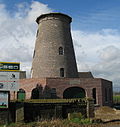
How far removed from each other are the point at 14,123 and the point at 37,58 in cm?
2023

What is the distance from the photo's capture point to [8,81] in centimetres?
1445

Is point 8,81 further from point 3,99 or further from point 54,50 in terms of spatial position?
point 54,50

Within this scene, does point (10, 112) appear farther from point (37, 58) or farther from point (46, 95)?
point (37, 58)

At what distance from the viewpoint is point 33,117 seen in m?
14.7

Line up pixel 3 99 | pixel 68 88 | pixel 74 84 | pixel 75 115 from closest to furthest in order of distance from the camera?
pixel 3 99, pixel 75 115, pixel 74 84, pixel 68 88

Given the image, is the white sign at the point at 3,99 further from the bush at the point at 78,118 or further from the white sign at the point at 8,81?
the bush at the point at 78,118

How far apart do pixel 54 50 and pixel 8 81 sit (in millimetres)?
18626

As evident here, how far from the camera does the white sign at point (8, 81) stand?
1425cm

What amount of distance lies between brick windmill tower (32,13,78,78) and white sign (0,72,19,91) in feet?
56.6

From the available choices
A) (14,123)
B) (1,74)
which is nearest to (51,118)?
(14,123)

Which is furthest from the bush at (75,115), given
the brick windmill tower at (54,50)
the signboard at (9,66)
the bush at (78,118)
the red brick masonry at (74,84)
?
the brick windmill tower at (54,50)

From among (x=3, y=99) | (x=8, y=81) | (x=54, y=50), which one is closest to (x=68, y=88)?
(x=54, y=50)

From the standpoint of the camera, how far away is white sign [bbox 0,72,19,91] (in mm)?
14250

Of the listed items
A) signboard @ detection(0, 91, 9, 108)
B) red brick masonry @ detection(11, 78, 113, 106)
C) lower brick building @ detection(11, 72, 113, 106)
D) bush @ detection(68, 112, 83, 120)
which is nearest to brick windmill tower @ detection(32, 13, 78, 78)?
red brick masonry @ detection(11, 78, 113, 106)
